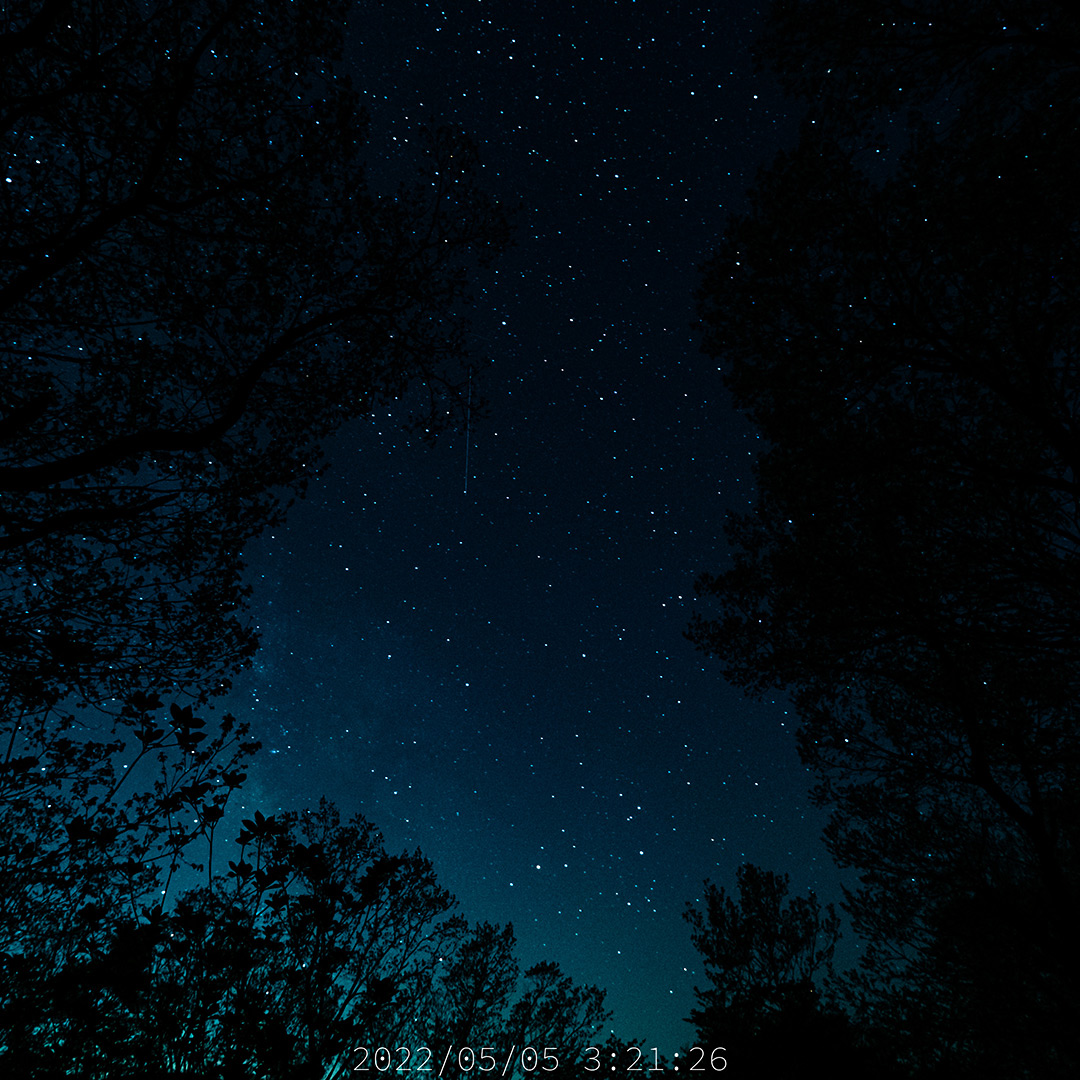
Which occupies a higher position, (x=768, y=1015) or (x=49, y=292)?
(x=49, y=292)

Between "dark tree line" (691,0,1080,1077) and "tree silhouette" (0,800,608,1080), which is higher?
"dark tree line" (691,0,1080,1077)

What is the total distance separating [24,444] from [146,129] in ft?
12.4

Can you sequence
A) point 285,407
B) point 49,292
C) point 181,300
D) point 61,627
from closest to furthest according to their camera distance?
point 61,627, point 49,292, point 181,300, point 285,407

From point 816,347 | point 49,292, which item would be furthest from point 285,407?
point 816,347

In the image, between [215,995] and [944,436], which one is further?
[944,436]

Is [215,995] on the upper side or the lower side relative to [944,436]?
lower

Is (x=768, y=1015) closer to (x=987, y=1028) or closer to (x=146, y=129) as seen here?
(x=987, y=1028)

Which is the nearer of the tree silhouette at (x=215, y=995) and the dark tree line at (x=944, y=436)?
the tree silhouette at (x=215, y=995)

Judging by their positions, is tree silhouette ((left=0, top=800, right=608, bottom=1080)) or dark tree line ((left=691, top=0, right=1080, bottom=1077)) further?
dark tree line ((left=691, top=0, right=1080, bottom=1077))

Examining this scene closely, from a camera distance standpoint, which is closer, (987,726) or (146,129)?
(146,129)

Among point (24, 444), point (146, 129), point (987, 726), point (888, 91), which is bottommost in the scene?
point (987, 726)

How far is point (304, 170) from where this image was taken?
7.33 m

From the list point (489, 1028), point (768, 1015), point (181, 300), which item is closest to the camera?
point (181, 300)

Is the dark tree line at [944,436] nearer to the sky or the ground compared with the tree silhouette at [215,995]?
nearer to the sky
